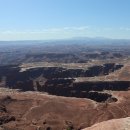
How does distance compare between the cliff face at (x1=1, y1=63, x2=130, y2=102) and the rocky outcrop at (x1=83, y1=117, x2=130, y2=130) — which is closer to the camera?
the rocky outcrop at (x1=83, y1=117, x2=130, y2=130)

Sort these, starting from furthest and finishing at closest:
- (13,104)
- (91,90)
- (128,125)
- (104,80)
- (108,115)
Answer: (104,80), (91,90), (13,104), (108,115), (128,125)

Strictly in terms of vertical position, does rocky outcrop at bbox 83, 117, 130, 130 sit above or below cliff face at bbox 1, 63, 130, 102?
above

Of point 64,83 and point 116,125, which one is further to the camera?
point 64,83

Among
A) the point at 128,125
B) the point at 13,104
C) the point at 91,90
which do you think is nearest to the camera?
the point at 128,125

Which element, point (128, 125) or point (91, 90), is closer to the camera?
point (128, 125)

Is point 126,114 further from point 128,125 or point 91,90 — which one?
point 128,125

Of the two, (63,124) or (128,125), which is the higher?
(128,125)

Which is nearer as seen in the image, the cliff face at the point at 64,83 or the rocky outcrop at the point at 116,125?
the rocky outcrop at the point at 116,125

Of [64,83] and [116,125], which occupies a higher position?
[116,125]

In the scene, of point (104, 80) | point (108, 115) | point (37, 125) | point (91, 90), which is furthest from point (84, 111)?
point (104, 80)

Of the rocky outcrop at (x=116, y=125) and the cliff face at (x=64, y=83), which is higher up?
the rocky outcrop at (x=116, y=125)
